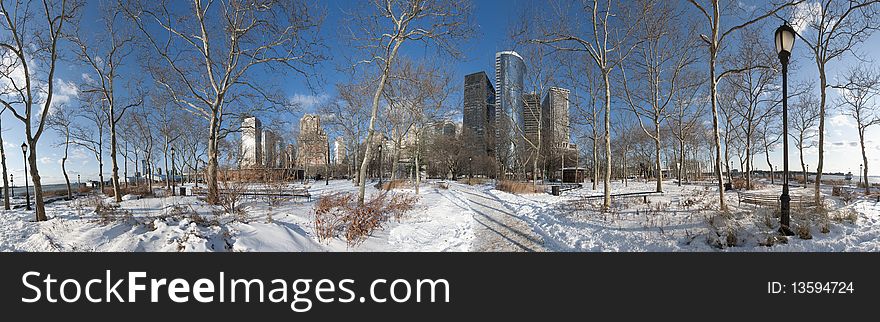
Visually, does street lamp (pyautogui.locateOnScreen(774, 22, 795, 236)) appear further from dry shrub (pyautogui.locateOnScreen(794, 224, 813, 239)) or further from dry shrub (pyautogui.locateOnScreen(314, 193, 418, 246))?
dry shrub (pyautogui.locateOnScreen(314, 193, 418, 246))

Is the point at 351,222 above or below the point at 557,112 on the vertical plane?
below

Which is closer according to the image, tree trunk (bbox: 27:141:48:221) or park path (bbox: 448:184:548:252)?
park path (bbox: 448:184:548:252)

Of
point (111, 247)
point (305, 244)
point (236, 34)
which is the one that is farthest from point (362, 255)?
point (236, 34)

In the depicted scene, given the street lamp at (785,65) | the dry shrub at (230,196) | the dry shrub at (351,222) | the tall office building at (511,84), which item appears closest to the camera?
the street lamp at (785,65)

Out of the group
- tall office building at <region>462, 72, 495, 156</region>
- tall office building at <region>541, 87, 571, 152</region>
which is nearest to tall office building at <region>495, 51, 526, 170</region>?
tall office building at <region>541, 87, 571, 152</region>

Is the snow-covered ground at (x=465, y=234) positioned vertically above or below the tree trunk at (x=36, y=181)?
below

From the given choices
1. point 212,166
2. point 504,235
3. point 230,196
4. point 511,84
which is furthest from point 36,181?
point 511,84

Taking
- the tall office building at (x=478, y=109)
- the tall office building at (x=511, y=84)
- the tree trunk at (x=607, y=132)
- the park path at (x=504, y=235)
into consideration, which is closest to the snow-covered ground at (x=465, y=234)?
the park path at (x=504, y=235)

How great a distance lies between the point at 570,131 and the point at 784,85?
2101cm

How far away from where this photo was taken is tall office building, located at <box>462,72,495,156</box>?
3212 centimetres

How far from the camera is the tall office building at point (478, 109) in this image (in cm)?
3212

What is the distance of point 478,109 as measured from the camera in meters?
36.7

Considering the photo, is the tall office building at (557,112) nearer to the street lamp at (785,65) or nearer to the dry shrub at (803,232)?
the street lamp at (785,65)

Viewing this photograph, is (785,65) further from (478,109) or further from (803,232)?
(478,109)
